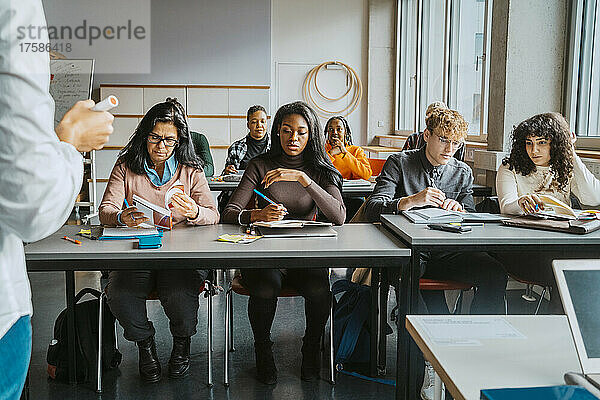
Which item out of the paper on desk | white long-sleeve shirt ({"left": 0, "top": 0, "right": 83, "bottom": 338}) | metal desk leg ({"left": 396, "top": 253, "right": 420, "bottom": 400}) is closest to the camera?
white long-sleeve shirt ({"left": 0, "top": 0, "right": 83, "bottom": 338})

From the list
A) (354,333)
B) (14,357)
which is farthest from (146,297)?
(14,357)

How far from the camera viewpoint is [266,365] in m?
2.83

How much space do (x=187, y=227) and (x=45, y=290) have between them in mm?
2058

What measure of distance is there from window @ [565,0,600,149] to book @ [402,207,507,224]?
1.77 metres

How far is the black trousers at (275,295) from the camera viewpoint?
9.09 ft

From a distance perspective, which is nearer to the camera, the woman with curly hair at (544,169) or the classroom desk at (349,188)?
the woman with curly hair at (544,169)

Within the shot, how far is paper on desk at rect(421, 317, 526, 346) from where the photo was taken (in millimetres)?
1357

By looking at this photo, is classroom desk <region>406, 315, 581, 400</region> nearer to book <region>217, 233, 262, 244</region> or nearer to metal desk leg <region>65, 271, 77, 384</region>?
book <region>217, 233, 262, 244</region>

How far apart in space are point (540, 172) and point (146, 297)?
6.96 feet

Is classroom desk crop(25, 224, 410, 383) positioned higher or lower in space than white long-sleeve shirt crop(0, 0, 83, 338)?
lower

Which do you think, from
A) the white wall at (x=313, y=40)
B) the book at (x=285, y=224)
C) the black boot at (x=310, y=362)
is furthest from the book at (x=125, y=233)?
the white wall at (x=313, y=40)

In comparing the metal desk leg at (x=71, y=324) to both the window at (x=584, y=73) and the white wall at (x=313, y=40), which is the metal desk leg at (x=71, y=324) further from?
the white wall at (x=313, y=40)

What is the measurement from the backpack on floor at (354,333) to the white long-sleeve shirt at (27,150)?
2.18 m

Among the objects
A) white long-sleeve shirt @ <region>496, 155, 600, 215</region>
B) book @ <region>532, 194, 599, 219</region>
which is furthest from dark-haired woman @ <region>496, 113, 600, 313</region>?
book @ <region>532, 194, 599, 219</region>
